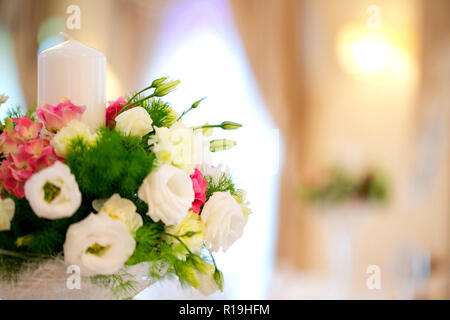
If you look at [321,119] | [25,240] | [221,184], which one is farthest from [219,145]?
[321,119]

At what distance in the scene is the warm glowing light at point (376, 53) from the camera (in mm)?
3023

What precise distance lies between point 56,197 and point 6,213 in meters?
0.07

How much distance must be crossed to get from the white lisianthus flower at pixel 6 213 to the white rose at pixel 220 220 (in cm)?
21

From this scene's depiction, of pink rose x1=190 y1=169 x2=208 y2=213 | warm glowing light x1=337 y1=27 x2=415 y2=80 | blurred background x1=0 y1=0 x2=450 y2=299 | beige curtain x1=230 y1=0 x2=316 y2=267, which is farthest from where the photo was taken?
warm glowing light x1=337 y1=27 x2=415 y2=80

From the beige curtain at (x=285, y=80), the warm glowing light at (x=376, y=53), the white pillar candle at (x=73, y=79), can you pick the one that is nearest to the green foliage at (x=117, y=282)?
the white pillar candle at (x=73, y=79)

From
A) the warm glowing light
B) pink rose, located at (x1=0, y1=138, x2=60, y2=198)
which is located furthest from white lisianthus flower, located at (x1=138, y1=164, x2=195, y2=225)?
the warm glowing light

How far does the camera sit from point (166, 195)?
474 mm

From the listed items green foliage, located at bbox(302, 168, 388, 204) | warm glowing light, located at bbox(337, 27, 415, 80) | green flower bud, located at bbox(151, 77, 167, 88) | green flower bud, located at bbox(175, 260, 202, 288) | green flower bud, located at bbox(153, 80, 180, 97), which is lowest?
green foliage, located at bbox(302, 168, 388, 204)

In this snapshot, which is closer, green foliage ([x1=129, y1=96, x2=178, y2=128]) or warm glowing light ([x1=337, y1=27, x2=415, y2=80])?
green foliage ([x1=129, y1=96, x2=178, y2=128])

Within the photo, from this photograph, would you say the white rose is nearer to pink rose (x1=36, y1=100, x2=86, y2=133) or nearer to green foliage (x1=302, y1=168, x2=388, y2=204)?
pink rose (x1=36, y1=100, x2=86, y2=133)

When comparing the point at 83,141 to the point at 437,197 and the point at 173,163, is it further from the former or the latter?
the point at 437,197

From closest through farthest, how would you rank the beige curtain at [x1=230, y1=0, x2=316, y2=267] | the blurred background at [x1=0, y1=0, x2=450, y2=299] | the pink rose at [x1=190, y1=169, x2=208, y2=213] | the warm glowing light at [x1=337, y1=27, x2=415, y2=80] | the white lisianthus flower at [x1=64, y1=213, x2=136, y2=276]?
the white lisianthus flower at [x1=64, y1=213, x2=136, y2=276] < the pink rose at [x1=190, y1=169, x2=208, y2=213] < the blurred background at [x1=0, y1=0, x2=450, y2=299] < the beige curtain at [x1=230, y1=0, x2=316, y2=267] < the warm glowing light at [x1=337, y1=27, x2=415, y2=80]

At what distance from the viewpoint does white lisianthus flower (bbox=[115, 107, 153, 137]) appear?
53 cm
